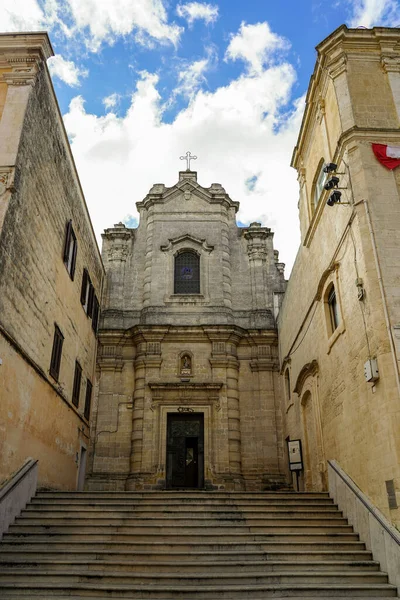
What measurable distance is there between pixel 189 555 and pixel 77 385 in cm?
877

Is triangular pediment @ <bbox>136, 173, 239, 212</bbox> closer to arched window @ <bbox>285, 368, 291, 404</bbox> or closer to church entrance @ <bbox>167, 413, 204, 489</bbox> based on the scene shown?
arched window @ <bbox>285, 368, 291, 404</bbox>

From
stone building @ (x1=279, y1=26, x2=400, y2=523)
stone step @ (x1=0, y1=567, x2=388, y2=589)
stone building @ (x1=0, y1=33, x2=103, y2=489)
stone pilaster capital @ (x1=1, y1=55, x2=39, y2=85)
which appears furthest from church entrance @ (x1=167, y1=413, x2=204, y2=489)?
stone pilaster capital @ (x1=1, y1=55, x2=39, y2=85)

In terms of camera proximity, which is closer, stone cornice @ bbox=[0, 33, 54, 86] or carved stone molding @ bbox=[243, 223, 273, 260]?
stone cornice @ bbox=[0, 33, 54, 86]

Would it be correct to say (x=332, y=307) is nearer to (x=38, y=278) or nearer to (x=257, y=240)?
(x=38, y=278)

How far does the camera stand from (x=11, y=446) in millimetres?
10945

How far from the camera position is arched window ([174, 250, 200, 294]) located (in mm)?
21139

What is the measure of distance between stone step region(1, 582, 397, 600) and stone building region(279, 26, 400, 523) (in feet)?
4.50

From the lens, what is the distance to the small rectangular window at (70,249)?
15414mm

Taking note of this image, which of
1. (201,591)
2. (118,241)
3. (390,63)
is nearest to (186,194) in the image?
(118,241)

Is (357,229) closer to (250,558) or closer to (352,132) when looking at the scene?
(352,132)

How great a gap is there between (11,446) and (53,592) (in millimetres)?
3826

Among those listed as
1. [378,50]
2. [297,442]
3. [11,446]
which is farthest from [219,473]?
[378,50]

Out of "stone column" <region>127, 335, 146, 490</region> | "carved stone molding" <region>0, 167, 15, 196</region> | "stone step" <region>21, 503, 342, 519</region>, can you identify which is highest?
"carved stone molding" <region>0, 167, 15, 196</region>

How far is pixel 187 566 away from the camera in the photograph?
28.4 ft
